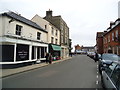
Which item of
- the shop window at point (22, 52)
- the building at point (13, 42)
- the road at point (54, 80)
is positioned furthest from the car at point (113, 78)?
the shop window at point (22, 52)

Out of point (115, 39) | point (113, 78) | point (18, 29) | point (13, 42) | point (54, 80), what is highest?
point (18, 29)

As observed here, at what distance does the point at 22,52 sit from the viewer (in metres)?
14.7

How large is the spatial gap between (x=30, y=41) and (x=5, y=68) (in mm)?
5122

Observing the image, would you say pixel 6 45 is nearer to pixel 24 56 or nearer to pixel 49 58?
pixel 24 56

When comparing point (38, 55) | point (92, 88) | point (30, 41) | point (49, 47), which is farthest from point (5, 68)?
point (49, 47)

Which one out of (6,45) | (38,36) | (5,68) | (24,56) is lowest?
(5,68)

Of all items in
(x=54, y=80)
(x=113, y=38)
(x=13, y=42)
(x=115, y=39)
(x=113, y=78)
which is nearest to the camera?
(x=113, y=78)

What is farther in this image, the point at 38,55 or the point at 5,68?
the point at 38,55

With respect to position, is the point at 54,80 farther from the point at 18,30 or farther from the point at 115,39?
the point at 115,39

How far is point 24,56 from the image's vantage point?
49.5 ft

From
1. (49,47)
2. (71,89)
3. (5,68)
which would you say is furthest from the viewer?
(49,47)

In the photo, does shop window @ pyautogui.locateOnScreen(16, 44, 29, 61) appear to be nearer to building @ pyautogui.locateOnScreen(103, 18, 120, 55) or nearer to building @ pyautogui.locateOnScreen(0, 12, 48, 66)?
building @ pyautogui.locateOnScreen(0, 12, 48, 66)

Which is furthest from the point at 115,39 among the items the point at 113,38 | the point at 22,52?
the point at 22,52

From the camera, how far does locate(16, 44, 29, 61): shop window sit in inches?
545
